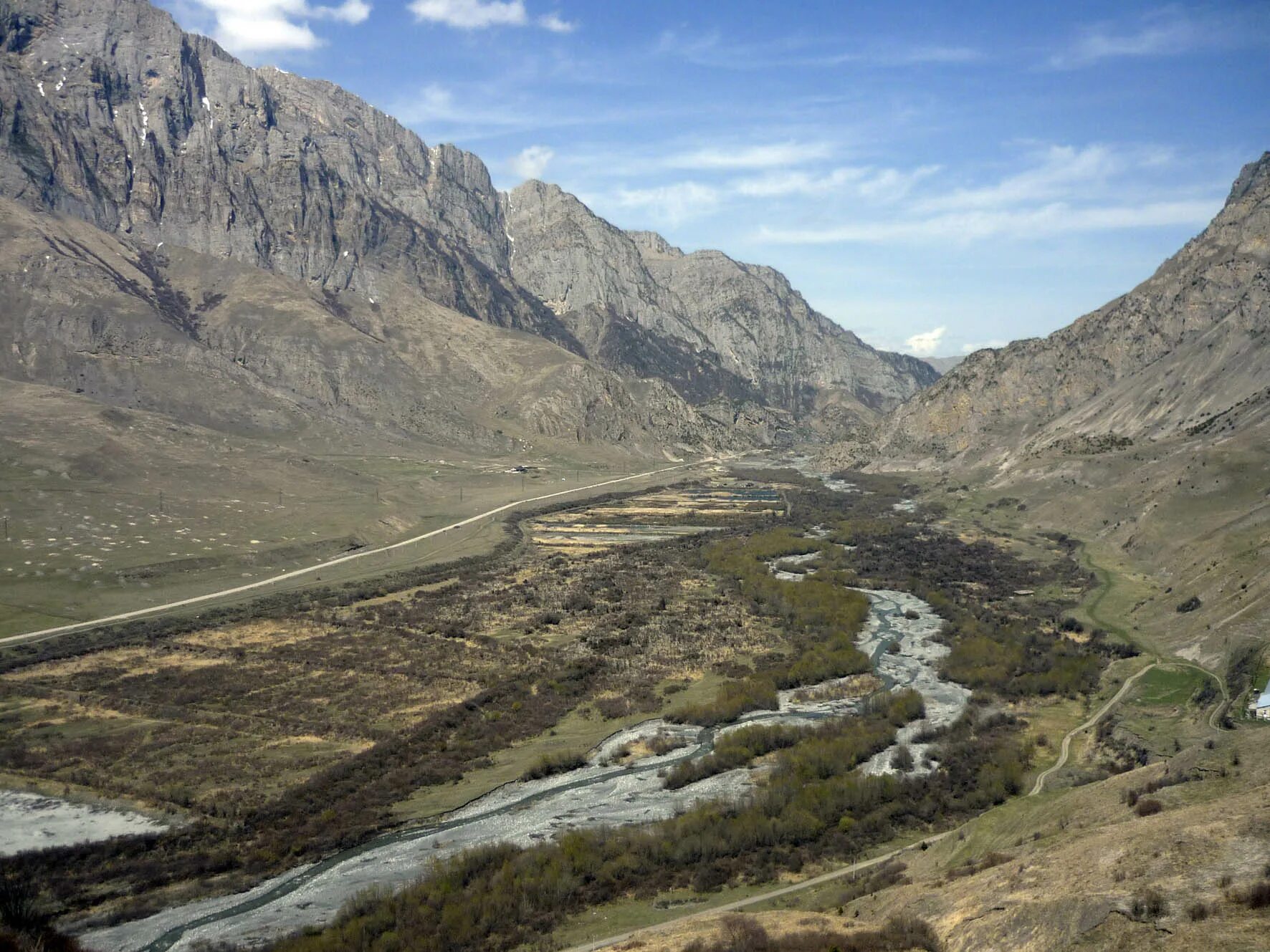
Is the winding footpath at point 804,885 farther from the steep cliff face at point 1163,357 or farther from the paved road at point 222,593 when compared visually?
the steep cliff face at point 1163,357

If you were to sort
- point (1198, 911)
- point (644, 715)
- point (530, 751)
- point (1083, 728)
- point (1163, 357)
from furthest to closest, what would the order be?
point (1163, 357), point (644, 715), point (1083, 728), point (530, 751), point (1198, 911)

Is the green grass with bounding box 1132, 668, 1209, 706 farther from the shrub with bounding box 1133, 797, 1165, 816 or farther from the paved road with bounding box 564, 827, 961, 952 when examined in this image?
the shrub with bounding box 1133, 797, 1165, 816

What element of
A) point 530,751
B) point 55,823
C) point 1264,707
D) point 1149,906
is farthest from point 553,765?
point 1264,707

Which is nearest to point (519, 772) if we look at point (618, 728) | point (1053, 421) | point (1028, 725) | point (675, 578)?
point (618, 728)

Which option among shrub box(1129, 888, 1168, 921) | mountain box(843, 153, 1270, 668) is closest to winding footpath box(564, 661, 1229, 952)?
shrub box(1129, 888, 1168, 921)

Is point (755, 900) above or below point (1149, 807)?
below

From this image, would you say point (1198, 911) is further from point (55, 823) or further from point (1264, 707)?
point (55, 823)

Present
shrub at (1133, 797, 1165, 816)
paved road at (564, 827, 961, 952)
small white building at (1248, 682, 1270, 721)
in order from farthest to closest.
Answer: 1. small white building at (1248, 682, 1270, 721)
2. paved road at (564, 827, 961, 952)
3. shrub at (1133, 797, 1165, 816)

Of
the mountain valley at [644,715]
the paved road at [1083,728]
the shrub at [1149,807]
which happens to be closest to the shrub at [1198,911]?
the mountain valley at [644,715]
